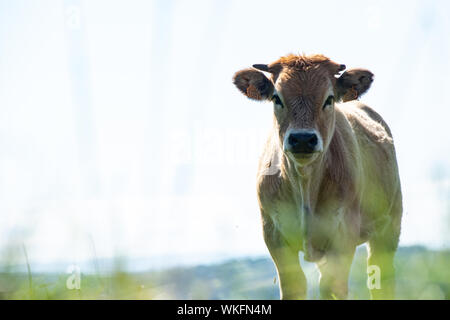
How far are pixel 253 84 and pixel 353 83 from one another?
1375 mm

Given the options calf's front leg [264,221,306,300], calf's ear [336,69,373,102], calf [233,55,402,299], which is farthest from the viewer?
calf's ear [336,69,373,102]

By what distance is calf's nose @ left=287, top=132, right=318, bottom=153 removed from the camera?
6.74 meters

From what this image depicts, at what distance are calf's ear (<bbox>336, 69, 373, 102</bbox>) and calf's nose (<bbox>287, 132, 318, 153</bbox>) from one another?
64.7 inches

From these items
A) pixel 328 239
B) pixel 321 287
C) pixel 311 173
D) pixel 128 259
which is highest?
pixel 128 259

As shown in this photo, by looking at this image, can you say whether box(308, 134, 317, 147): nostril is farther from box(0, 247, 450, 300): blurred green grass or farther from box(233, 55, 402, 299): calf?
box(0, 247, 450, 300): blurred green grass

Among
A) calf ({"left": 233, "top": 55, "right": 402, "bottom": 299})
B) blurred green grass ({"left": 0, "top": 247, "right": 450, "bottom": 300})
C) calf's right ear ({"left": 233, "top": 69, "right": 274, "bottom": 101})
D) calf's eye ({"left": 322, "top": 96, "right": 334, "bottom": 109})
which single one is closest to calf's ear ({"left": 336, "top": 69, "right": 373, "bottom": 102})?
calf ({"left": 233, "top": 55, "right": 402, "bottom": 299})

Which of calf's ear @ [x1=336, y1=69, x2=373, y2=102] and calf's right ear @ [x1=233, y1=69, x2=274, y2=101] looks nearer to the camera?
calf's ear @ [x1=336, y1=69, x2=373, y2=102]

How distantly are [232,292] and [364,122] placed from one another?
7107 mm
